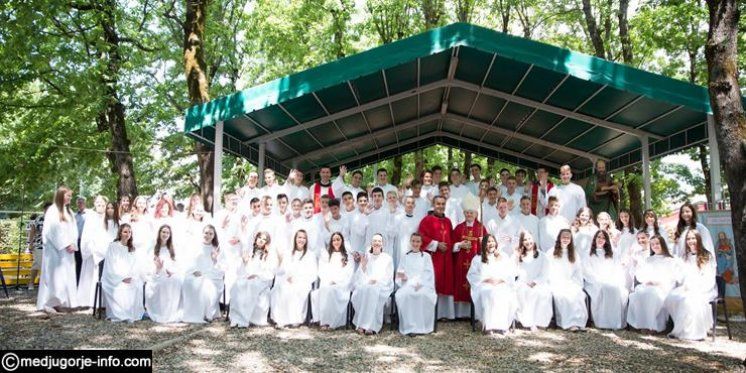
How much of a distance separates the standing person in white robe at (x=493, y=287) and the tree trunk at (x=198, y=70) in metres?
7.14

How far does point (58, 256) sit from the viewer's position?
995 cm

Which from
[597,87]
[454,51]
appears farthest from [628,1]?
[454,51]

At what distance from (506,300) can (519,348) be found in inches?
48.2

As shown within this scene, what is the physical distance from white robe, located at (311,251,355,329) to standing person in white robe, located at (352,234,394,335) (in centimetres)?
17

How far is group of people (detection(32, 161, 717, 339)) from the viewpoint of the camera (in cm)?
892

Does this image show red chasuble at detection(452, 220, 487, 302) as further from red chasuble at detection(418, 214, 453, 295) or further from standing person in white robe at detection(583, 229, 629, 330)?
standing person in white robe at detection(583, 229, 629, 330)

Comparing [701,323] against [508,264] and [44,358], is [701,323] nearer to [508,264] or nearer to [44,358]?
[508,264]

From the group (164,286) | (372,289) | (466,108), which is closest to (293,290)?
(372,289)

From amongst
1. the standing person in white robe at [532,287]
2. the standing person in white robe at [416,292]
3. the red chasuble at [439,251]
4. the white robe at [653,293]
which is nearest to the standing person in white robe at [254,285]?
the standing person in white robe at [416,292]

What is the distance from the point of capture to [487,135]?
1664cm

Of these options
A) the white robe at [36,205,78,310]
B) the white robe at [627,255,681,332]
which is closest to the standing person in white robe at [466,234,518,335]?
the white robe at [627,255,681,332]

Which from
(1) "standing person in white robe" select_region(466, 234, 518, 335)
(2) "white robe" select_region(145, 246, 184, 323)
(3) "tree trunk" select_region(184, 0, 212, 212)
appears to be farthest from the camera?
(3) "tree trunk" select_region(184, 0, 212, 212)

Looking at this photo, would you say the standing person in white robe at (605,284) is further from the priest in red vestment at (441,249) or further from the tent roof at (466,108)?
the tent roof at (466,108)

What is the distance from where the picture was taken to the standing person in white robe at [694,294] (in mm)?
8352
